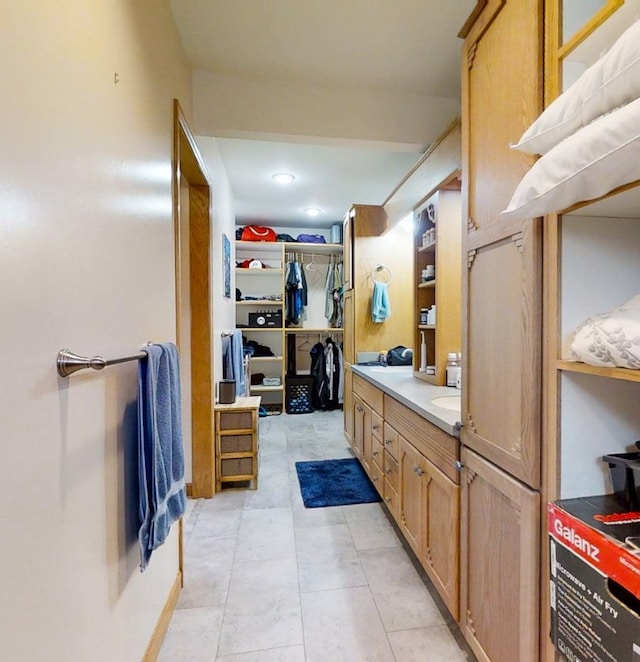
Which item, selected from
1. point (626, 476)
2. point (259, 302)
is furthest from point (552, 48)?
point (259, 302)

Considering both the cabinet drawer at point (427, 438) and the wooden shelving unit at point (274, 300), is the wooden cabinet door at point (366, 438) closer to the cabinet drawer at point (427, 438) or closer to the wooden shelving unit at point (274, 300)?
the cabinet drawer at point (427, 438)

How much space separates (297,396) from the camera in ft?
16.5

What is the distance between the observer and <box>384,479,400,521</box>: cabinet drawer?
2071mm

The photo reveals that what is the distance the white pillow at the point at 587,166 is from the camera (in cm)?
62

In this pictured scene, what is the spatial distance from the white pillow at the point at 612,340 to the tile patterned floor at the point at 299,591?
1.31 metres

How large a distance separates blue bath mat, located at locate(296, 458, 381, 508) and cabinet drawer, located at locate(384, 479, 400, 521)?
0.37m

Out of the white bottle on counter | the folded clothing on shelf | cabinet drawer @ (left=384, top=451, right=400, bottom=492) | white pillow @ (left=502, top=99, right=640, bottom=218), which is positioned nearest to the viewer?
white pillow @ (left=502, top=99, right=640, bottom=218)

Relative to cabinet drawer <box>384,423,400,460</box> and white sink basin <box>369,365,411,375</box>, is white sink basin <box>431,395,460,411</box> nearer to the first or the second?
cabinet drawer <box>384,423,400,460</box>

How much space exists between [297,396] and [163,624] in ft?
11.8

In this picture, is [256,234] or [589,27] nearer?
[589,27]

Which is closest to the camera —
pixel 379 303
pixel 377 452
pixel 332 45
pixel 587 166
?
pixel 587 166

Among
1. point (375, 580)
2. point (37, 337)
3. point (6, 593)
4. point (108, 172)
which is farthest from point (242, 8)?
point (375, 580)

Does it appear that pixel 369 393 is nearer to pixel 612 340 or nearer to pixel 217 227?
pixel 217 227

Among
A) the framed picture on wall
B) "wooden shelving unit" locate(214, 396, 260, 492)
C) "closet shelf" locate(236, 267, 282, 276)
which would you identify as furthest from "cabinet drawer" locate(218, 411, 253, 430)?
"closet shelf" locate(236, 267, 282, 276)
